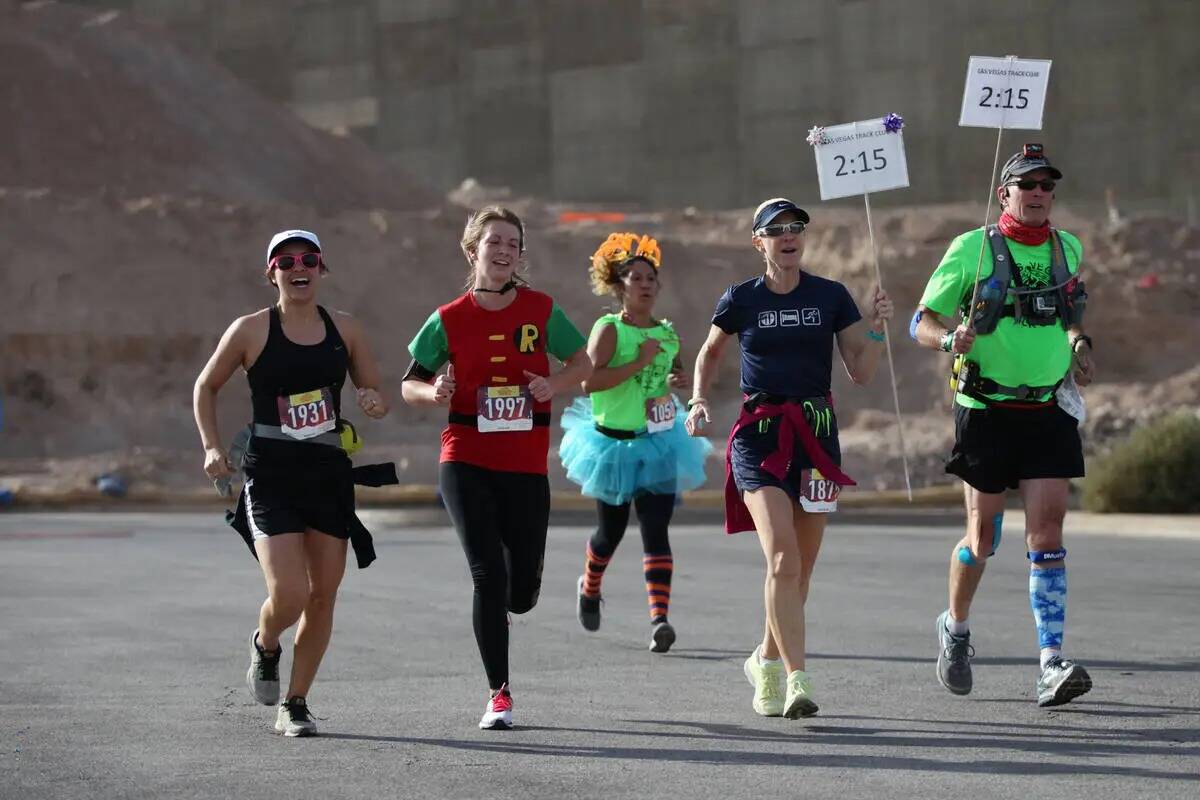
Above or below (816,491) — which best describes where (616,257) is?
above

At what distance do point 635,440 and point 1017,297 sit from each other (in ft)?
11.5

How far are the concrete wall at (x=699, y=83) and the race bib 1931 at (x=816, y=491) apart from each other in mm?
50986

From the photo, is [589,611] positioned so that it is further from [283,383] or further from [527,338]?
[283,383]

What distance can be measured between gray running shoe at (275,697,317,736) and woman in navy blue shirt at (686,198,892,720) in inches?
73.5

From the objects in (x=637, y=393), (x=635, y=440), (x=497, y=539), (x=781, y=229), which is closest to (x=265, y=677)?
(x=497, y=539)

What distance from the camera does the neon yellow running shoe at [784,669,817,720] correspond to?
901 cm

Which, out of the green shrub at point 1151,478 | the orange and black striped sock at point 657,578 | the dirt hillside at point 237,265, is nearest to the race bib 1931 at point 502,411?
the orange and black striped sock at point 657,578

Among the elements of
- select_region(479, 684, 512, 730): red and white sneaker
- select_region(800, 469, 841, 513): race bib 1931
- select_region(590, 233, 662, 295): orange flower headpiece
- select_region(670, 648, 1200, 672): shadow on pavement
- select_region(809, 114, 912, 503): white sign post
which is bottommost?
select_region(670, 648, 1200, 672): shadow on pavement

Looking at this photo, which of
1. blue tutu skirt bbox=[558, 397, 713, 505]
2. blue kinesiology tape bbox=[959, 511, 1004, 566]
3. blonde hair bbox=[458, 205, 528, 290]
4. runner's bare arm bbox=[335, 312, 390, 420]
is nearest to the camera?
runner's bare arm bbox=[335, 312, 390, 420]

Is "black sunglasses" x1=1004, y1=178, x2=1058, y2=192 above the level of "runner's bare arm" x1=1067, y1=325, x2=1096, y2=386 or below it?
above

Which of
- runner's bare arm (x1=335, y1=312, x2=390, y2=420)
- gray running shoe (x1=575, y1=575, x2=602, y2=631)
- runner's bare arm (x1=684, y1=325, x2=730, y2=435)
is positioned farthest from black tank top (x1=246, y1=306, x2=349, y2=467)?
gray running shoe (x1=575, y1=575, x2=602, y2=631)

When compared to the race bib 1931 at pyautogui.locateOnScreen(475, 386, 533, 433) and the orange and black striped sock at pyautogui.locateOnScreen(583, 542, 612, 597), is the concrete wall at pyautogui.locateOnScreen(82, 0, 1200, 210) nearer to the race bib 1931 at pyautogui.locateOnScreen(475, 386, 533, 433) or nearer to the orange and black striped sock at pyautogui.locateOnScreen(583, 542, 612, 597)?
the orange and black striped sock at pyautogui.locateOnScreen(583, 542, 612, 597)

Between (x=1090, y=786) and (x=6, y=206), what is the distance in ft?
164

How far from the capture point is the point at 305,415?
29.2 feet
